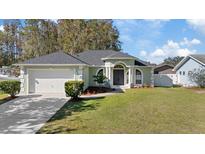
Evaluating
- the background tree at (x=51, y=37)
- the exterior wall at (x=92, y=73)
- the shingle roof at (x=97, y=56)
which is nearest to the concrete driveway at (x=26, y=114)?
the exterior wall at (x=92, y=73)

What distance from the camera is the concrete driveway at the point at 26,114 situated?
8430 millimetres

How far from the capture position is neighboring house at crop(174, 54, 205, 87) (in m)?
24.9

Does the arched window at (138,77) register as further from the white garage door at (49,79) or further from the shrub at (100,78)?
the white garage door at (49,79)

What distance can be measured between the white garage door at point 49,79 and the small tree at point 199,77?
47.0 ft

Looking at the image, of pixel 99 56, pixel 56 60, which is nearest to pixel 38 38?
pixel 99 56

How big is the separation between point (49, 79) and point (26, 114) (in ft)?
22.0

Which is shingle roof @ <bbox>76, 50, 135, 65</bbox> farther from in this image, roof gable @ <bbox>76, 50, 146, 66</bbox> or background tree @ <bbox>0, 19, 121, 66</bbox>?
background tree @ <bbox>0, 19, 121, 66</bbox>

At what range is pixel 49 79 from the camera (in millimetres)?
17266

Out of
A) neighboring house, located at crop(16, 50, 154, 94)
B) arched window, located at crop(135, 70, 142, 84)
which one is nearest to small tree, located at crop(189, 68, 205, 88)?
arched window, located at crop(135, 70, 142, 84)

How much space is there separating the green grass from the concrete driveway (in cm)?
44

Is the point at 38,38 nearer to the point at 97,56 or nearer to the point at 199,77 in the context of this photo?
the point at 97,56

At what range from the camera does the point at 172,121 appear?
942 cm
